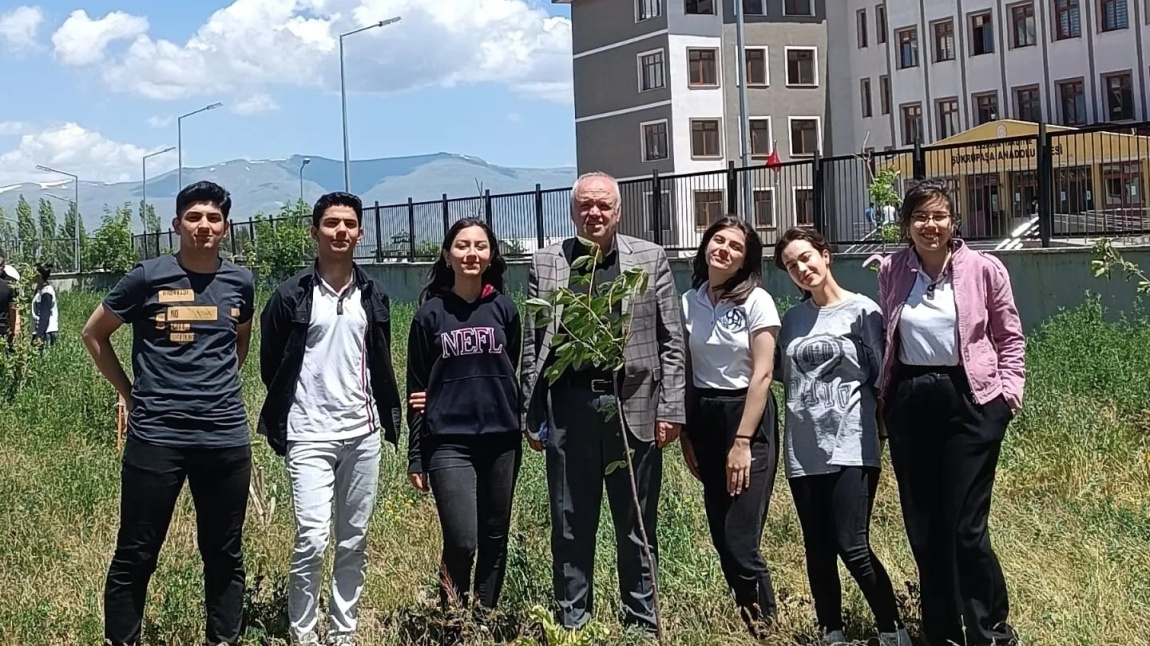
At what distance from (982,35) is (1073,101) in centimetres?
507

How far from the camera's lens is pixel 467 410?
5.23 metres

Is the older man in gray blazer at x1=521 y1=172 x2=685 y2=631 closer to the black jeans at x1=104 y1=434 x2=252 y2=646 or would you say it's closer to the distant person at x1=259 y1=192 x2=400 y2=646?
the distant person at x1=259 y1=192 x2=400 y2=646

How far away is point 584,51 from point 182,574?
55068 millimetres

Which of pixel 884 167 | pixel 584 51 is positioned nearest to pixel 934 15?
pixel 584 51

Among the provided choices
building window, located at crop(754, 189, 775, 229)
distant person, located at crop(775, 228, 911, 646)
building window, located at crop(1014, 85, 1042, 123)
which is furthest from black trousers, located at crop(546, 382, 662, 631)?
building window, located at crop(1014, 85, 1042, 123)

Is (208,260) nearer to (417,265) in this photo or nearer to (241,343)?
(241,343)

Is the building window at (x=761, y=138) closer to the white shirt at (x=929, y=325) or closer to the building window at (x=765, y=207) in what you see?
the building window at (x=765, y=207)

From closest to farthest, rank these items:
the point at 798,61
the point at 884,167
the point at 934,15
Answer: the point at 884,167
the point at 934,15
the point at 798,61

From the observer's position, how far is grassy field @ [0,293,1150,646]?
17.8 ft

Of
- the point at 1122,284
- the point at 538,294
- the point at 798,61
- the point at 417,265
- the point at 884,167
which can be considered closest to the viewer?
the point at 538,294

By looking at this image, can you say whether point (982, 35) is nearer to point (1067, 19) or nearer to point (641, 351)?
point (1067, 19)

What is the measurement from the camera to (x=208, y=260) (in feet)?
17.0

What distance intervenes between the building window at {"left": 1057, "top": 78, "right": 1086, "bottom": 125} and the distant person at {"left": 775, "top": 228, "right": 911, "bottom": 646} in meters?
43.1

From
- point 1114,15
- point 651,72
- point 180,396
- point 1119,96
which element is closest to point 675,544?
point 180,396
